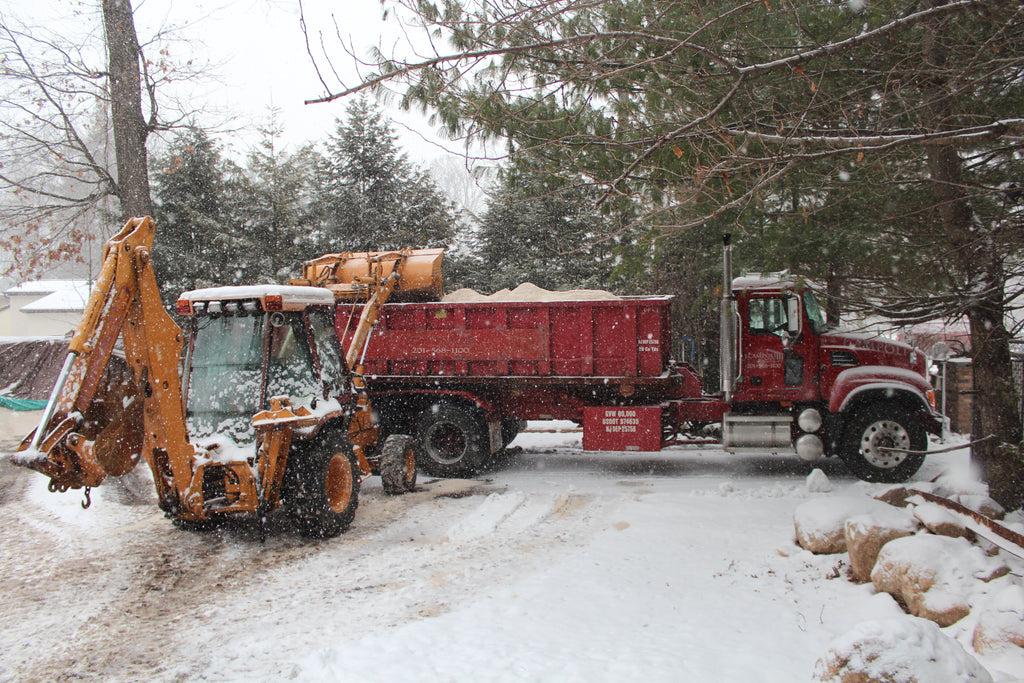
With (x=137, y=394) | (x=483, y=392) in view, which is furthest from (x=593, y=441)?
(x=137, y=394)

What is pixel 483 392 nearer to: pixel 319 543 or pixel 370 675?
pixel 319 543

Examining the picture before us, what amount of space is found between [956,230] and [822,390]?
3688mm

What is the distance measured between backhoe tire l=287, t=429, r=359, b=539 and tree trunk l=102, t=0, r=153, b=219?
295 inches

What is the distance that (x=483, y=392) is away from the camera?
31.7ft

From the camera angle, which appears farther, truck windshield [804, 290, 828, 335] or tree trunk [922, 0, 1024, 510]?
truck windshield [804, 290, 828, 335]

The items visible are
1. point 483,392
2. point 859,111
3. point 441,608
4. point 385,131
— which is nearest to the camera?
point 441,608

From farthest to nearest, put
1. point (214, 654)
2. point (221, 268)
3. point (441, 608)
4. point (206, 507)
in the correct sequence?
point (221, 268)
point (206, 507)
point (441, 608)
point (214, 654)

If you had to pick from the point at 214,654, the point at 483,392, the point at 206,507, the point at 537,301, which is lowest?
the point at 214,654

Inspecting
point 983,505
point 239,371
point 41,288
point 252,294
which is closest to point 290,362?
point 239,371

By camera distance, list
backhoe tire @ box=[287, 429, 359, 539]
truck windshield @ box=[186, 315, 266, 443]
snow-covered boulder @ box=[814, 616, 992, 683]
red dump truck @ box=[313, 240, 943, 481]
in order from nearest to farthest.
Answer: snow-covered boulder @ box=[814, 616, 992, 683], backhoe tire @ box=[287, 429, 359, 539], truck windshield @ box=[186, 315, 266, 443], red dump truck @ box=[313, 240, 943, 481]

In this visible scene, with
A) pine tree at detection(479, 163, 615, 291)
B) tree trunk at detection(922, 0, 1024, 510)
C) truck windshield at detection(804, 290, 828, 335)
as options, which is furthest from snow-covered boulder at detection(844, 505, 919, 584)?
pine tree at detection(479, 163, 615, 291)

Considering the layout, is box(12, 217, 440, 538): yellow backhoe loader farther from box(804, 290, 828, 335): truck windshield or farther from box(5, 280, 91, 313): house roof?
box(5, 280, 91, 313): house roof

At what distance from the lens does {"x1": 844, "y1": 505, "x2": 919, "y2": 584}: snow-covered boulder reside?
5.06 meters

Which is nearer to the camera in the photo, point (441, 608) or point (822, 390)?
point (441, 608)
